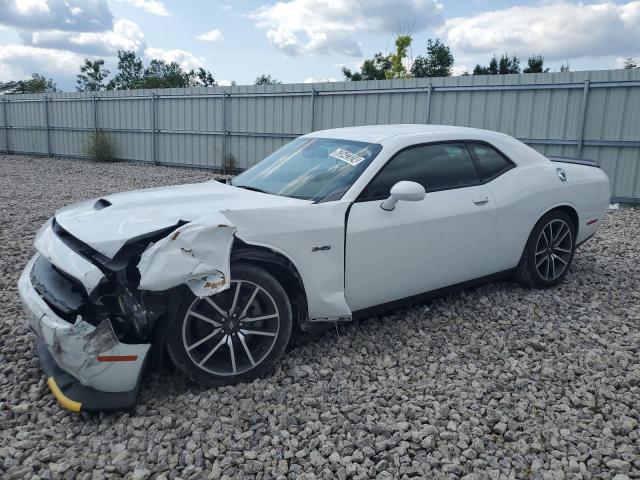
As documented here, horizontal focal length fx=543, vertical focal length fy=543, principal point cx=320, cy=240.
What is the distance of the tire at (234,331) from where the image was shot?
299 centimetres

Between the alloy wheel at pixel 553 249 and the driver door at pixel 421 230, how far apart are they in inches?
28.6

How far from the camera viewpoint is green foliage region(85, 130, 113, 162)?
61.9ft

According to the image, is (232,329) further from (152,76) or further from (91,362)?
(152,76)

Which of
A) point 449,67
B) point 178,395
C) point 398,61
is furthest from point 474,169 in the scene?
point 449,67

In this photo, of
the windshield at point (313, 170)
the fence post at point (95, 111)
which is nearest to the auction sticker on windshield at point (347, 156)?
Result: the windshield at point (313, 170)

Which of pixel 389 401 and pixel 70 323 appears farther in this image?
pixel 389 401

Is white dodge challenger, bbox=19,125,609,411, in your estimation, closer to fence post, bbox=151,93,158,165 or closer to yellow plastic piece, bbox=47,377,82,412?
yellow plastic piece, bbox=47,377,82,412

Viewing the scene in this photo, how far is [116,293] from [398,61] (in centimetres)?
2246

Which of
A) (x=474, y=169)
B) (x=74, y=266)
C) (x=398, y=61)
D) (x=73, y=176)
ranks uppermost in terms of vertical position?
(x=398, y=61)

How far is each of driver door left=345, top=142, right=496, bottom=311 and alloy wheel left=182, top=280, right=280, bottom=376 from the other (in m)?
0.61

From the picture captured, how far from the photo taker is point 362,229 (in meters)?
3.48

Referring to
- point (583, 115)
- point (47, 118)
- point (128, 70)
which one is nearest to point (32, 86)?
point (128, 70)

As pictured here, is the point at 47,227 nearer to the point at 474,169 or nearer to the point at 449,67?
the point at 474,169

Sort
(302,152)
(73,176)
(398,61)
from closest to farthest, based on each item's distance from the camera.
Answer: (302,152) < (73,176) < (398,61)
